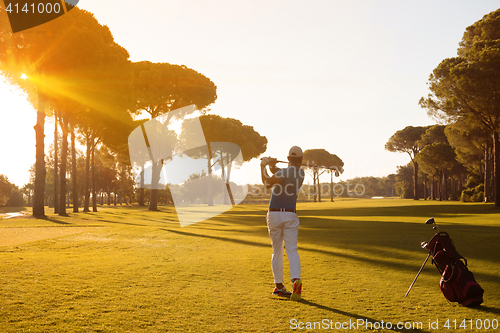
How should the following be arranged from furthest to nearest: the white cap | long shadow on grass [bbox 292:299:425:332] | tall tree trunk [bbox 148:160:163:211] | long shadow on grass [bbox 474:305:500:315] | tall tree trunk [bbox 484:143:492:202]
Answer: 1. tall tree trunk [bbox 484:143:492:202]
2. tall tree trunk [bbox 148:160:163:211]
3. the white cap
4. long shadow on grass [bbox 474:305:500:315]
5. long shadow on grass [bbox 292:299:425:332]

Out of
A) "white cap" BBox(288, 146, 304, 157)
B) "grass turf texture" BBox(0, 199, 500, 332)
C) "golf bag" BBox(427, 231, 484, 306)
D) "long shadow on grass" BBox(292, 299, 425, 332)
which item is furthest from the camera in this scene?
"white cap" BBox(288, 146, 304, 157)

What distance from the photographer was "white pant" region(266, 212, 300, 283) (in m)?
5.86

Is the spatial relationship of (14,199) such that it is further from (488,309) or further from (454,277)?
(488,309)

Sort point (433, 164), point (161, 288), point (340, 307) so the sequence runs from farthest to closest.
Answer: point (433, 164), point (161, 288), point (340, 307)

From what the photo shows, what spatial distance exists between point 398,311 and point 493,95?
29.1m

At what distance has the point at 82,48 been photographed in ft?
80.3

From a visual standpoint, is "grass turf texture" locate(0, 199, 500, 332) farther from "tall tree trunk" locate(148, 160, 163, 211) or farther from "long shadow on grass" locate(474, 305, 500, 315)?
"tall tree trunk" locate(148, 160, 163, 211)

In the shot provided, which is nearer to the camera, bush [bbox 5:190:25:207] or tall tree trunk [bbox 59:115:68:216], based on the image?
tall tree trunk [bbox 59:115:68:216]

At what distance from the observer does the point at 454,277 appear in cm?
525

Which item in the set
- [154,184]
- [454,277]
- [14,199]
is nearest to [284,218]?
[454,277]

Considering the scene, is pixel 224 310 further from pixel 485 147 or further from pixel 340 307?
pixel 485 147

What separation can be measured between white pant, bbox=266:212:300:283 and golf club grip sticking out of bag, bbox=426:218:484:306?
2025mm

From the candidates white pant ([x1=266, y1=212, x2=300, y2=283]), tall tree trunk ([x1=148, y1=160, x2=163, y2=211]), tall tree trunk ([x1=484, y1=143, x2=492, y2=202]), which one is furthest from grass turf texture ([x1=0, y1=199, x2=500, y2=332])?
tall tree trunk ([x1=484, y1=143, x2=492, y2=202])

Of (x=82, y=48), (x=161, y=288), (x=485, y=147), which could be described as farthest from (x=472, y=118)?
(x=161, y=288)
